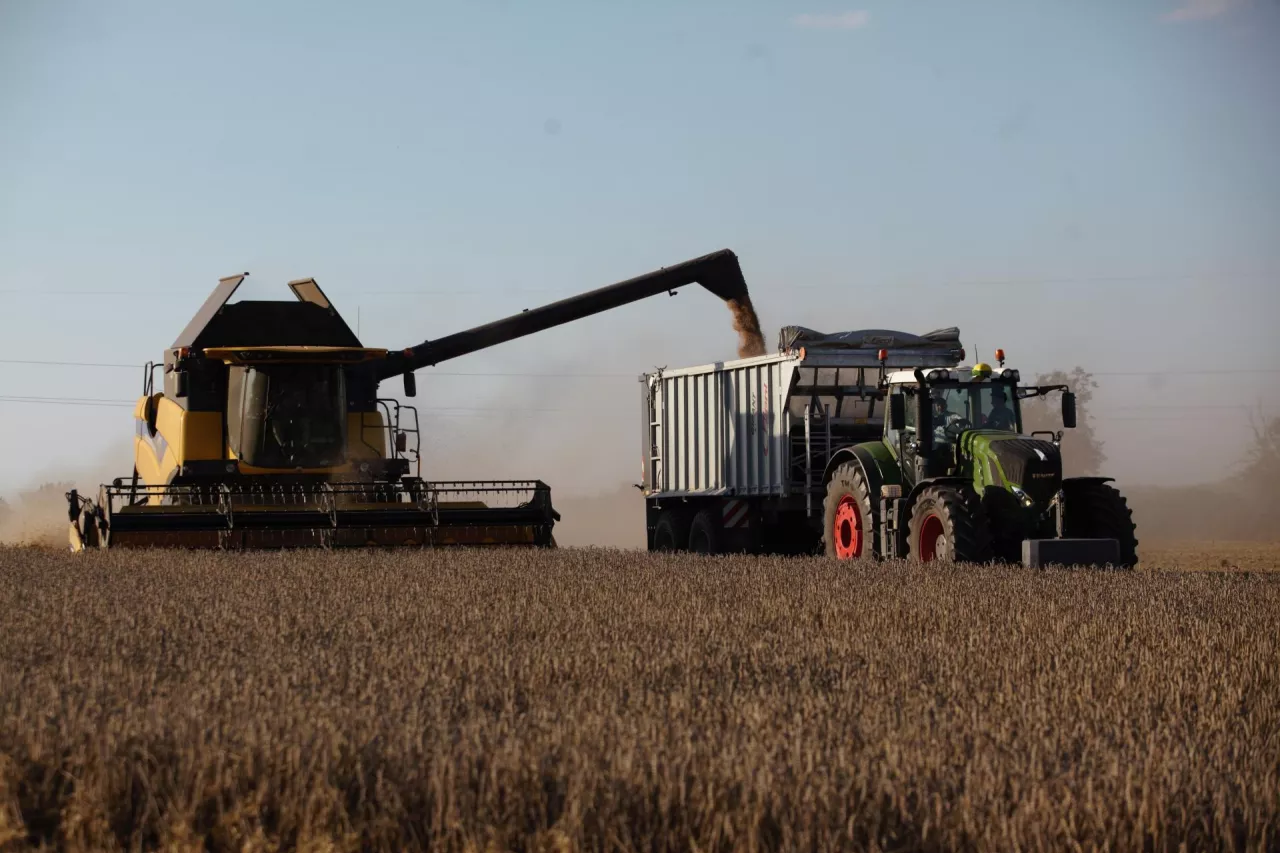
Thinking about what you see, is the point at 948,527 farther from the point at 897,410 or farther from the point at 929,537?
the point at 897,410

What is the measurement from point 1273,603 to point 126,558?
995 cm

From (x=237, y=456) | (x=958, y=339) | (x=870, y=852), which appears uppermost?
(x=958, y=339)

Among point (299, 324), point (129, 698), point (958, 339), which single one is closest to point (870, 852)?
point (129, 698)

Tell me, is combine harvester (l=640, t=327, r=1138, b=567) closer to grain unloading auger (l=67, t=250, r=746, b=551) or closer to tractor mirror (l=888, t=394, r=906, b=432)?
tractor mirror (l=888, t=394, r=906, b=432)

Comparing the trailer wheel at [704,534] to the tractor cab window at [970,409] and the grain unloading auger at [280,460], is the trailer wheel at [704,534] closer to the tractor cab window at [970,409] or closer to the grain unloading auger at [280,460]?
the grain unloading auger at [280,460]

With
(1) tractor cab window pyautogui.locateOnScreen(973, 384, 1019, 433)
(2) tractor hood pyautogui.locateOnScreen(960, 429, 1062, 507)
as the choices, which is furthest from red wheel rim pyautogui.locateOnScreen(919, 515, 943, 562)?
(1) tractor cab window pyautogui.locateOnScreen(973, 384, 1019, 433)

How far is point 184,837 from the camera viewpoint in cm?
405

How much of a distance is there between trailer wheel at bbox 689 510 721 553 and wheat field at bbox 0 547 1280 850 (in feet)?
29.6

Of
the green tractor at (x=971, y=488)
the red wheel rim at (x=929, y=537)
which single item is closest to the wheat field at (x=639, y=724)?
the green tractor at (x=971, y=488)

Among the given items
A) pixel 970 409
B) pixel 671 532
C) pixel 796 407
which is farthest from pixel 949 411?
pixel 671 532

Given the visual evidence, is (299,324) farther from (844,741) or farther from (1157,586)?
(844,741)

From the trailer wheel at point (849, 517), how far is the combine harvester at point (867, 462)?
0.02 m

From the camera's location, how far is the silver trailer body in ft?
58.6

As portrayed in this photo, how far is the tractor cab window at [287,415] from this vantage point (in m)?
18.4
